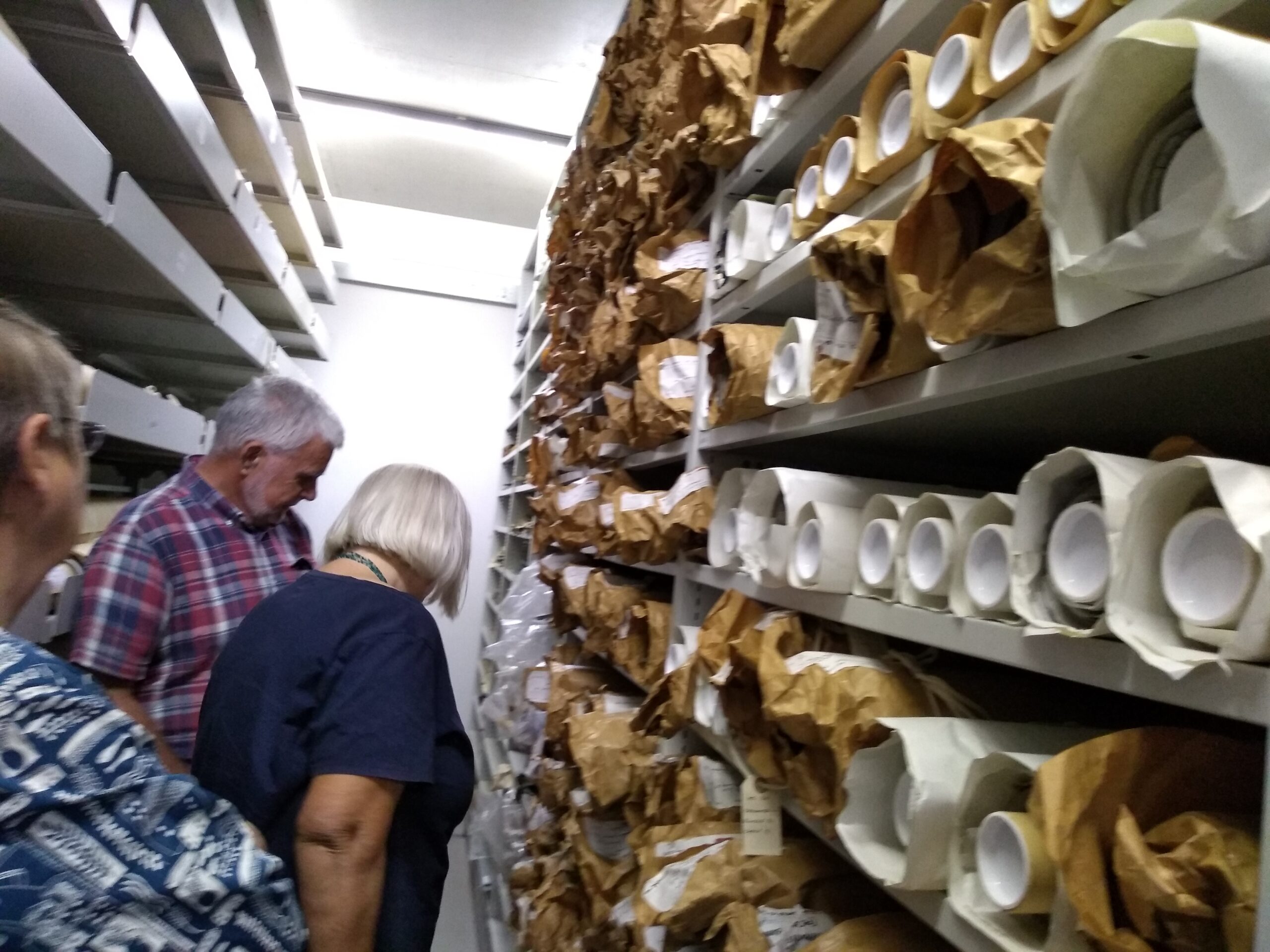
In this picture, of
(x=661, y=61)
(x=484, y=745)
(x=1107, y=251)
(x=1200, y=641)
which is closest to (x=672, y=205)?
(x=661, y=61)

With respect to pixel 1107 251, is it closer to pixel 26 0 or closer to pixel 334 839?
pixel 334 839

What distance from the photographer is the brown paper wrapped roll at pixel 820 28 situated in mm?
1014

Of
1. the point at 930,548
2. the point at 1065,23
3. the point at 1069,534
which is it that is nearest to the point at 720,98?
the point at 1065,23

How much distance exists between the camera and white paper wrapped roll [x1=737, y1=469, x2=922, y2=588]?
1.02 meters

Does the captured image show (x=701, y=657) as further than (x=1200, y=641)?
Yes

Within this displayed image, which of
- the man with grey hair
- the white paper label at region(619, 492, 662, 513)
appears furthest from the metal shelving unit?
the man with grey hair

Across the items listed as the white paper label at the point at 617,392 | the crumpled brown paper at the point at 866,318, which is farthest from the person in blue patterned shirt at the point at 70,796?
the white paper label at the point at 617,392

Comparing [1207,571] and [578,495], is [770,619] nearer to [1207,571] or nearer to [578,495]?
[1207,571]

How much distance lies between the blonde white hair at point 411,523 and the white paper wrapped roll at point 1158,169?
3.73ft

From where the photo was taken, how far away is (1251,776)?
58 centimetres

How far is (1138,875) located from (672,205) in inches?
59.9

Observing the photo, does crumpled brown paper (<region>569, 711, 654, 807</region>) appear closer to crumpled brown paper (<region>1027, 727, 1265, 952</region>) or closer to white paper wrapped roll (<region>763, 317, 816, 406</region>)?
white paper wrapped roll (<region>763, 317, 816, 406</region>)

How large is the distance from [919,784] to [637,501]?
99cm

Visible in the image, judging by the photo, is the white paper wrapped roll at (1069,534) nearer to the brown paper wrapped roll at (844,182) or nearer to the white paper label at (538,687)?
the brown paper wrapped roll at (844,182)
